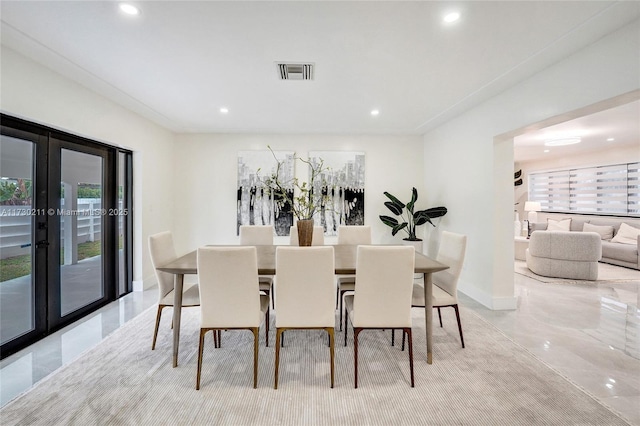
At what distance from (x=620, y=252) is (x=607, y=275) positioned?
1038 millimetres

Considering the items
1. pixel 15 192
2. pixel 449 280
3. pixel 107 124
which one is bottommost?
pixel 449 280

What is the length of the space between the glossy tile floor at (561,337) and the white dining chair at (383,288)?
1366mm

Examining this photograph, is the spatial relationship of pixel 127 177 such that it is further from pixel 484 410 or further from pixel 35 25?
pixel 484 410

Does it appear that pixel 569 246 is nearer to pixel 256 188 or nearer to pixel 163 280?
pixel 256 188

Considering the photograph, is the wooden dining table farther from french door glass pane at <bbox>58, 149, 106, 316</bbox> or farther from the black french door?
french door glass pane at <bbox>58, 149, 106, 316</bbox>

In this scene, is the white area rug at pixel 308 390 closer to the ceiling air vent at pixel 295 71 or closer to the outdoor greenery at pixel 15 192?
the outdoor greenery at pixel 15 192

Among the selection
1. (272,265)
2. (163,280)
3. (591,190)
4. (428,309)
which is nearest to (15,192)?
(163,280)

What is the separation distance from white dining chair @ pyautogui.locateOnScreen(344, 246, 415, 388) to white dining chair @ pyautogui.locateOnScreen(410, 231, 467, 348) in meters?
0.43

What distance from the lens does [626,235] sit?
5.94m

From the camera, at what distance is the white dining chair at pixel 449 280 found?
99.5 inches

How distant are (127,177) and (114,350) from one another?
8.46 ft

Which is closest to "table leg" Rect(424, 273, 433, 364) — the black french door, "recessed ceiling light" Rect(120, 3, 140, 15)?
"recessed ceiling light" Rect(120, 3, 140, 15)

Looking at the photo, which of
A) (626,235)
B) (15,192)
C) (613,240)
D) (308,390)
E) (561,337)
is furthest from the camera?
(613,240)

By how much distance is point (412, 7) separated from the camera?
1.90 metres
